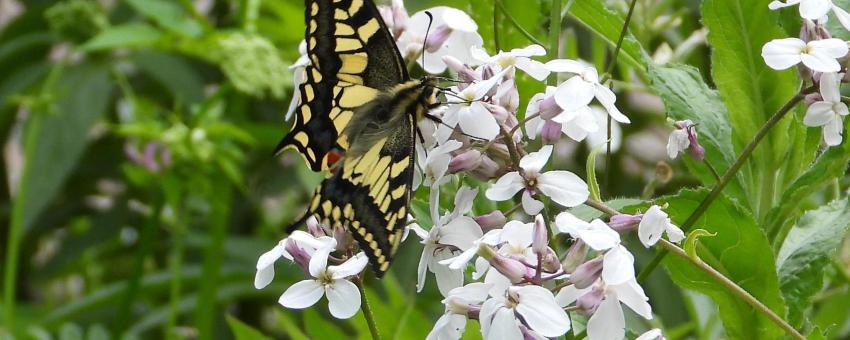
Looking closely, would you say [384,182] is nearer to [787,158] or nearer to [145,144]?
[787,158]

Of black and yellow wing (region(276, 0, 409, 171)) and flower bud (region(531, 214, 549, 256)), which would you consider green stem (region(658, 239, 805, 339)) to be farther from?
black and yellow wing (region(276, 0, 409, 171))

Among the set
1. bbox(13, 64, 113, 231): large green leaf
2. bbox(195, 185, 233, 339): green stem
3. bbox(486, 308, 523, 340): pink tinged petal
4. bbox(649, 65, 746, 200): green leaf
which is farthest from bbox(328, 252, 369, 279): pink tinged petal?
bbox(13, 64, 113, 231): large green leaf

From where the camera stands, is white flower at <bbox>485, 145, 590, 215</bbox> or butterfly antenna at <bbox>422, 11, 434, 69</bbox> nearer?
white flower at <bbox>485, 145, 590, 215</bbox>

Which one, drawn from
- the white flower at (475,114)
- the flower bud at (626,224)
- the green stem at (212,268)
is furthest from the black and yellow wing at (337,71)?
the green stem at (212,268)

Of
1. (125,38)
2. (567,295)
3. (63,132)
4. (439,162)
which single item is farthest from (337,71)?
(63,132)

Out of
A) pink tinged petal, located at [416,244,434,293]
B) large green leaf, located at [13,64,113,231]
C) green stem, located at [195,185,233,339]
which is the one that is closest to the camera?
pink tinged petal, located at [416,244,434,293]

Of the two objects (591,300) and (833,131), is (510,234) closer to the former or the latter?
(591,300)

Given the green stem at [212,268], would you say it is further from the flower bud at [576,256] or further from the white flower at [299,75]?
the flower bud at [576,256]
